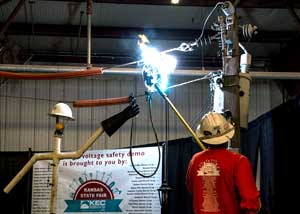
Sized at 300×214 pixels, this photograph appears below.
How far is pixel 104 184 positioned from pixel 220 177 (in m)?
4.12

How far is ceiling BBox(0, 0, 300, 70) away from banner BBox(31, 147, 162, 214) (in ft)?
7.02

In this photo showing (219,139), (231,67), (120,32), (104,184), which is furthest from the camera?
(120,32)

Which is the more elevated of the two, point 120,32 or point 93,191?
point 120,32

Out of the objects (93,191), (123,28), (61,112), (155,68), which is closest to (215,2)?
(123,28)

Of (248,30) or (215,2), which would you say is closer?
(248,30)

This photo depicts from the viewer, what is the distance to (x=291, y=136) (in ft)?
17.3

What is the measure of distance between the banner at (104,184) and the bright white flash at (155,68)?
2432 mm

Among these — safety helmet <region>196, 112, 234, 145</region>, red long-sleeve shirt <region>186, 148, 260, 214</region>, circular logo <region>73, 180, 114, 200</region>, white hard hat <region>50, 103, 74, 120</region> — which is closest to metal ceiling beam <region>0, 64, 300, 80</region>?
circular logo <region>73, 180, 114, 200</region>

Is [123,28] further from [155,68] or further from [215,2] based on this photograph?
[155,68]

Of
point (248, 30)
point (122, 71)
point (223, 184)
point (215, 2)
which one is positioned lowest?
point (223, 184)

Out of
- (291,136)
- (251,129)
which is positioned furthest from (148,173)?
(291,136)

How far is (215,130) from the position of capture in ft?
11.6

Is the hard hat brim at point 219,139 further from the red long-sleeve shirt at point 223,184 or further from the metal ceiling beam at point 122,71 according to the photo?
the metal ceiling beam at point 122,71

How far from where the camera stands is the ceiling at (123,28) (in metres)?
7.45
